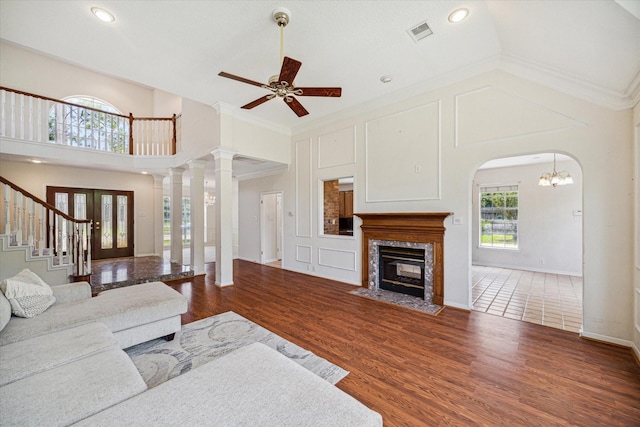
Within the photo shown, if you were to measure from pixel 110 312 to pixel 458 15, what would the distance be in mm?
4621

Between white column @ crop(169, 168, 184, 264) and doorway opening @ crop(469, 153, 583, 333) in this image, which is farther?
white column @ crop(169, 168, 184, 264)

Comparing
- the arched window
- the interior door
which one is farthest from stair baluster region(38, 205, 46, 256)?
the interior door

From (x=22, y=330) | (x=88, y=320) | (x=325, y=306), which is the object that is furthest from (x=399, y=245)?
(x=22, y=330)

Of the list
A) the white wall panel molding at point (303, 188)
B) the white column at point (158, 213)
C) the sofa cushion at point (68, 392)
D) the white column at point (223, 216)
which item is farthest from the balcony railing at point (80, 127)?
the sofa cushion at point (68, 392)

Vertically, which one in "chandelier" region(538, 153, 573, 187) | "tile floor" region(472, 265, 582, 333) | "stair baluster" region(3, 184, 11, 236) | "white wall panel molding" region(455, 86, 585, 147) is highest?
"white wall panel molding" region(455, 86, 585, 147)

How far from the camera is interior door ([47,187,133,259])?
6.88m

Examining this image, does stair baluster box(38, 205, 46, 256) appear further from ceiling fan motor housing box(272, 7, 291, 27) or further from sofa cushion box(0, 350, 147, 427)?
ceiling fan motor housing box(272, 7, 291, 27)

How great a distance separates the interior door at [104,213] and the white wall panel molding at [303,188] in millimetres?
5674

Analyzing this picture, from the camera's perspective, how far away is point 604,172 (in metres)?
2.88

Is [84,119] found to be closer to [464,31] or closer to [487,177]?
[464,31]

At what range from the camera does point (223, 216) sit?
200 inches

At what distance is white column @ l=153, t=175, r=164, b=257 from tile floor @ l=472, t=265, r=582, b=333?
8770mm

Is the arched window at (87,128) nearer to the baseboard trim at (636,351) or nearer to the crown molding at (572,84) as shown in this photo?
the crown molding at (572,84)

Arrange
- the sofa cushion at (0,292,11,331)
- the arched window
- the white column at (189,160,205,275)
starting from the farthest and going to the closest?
the arched window < the white column at (189,160,205,275) < the sofa cushion at (0,292,11,331)
